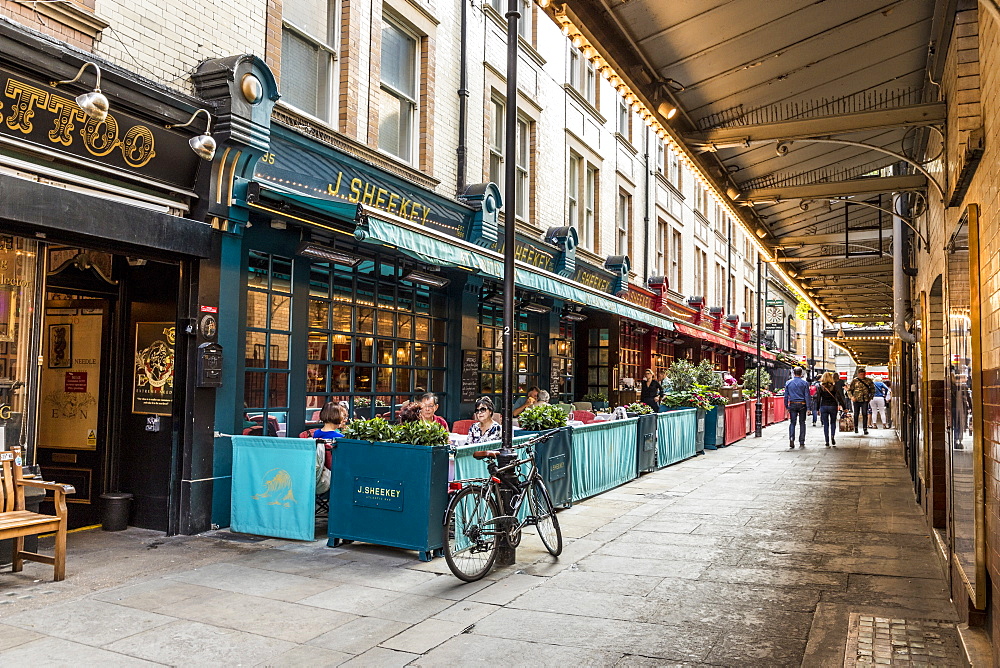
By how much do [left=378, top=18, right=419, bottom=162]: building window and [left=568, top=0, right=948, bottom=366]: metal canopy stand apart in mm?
5255

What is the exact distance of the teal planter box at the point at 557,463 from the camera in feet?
29.2

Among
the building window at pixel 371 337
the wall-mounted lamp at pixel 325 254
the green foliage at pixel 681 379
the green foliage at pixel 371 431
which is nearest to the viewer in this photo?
the green foliage at pixel 371 431

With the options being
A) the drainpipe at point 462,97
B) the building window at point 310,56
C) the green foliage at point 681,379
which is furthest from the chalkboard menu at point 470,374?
the green foliage at point 681,379

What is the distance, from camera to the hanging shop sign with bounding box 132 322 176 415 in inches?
316

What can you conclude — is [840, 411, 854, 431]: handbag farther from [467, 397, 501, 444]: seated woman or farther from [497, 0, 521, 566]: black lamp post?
[497, 0, 521, 566]: black lamp post

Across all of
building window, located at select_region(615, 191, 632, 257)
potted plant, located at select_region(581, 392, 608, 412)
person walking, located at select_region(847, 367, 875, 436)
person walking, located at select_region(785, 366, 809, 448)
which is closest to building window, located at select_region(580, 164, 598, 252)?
building window, located at select_region(615, 191, 632, 257)

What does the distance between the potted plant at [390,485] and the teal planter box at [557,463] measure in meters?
2.06

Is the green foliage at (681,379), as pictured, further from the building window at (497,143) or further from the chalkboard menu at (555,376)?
the building window at (497,143)

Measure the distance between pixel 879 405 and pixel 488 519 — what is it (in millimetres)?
23592

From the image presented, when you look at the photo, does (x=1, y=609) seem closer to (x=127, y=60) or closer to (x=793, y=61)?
(x=127, y=60)

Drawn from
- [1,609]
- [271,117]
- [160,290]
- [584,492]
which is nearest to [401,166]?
[271,117]

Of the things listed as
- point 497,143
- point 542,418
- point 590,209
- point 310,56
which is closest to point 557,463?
point 542,418

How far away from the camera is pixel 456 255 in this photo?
31.4ft

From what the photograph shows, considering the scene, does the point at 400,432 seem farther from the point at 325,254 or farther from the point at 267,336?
the point at 325,254
